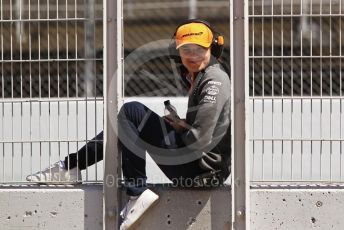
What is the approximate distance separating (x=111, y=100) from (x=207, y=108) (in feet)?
2.16

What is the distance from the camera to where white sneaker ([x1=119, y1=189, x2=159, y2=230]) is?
589cm

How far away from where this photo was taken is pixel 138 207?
590cm

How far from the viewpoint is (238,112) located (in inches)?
233

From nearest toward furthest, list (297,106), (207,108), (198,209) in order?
1. (207,108)
2. (198,209)
3. (297,106)

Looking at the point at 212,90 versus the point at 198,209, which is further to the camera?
the point at 198,209

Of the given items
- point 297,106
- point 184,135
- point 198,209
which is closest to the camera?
point 184,135

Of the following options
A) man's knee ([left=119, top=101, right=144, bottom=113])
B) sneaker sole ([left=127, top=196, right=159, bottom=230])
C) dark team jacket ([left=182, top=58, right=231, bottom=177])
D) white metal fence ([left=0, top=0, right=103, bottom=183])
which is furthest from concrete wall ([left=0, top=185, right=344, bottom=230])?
man's knee ([left=119, top=101, right=144, bottom=113])

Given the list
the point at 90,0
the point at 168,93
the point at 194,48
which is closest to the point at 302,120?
the point at 194,48

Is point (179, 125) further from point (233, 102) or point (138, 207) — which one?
point (138, 207)

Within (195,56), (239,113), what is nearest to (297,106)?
(239,113)

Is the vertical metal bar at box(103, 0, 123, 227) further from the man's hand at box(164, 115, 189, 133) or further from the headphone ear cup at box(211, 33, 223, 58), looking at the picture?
the headphone ear cup at box(211, 33, 223, 58)

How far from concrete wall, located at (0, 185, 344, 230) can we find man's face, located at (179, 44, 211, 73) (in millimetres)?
793

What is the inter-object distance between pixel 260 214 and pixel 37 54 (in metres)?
1.82

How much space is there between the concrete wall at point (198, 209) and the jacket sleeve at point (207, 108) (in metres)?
0.38
